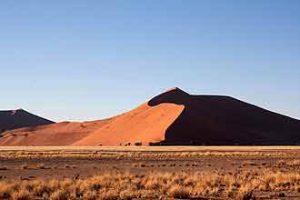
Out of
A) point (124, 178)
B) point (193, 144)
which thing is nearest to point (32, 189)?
point (124, 178)

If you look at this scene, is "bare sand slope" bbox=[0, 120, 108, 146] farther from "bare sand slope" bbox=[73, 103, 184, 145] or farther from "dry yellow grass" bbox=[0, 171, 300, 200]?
"dry yellow grass" bbox=[0, 171, 300, 200]

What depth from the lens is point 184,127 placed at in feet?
429

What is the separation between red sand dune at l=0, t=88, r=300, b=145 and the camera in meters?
130

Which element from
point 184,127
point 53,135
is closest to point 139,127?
point 184,127

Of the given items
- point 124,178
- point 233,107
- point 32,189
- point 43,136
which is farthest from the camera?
point 43,136

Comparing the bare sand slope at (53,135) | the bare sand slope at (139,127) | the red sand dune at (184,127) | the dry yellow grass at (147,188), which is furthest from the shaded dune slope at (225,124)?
the dry yellow grass at (147,188)

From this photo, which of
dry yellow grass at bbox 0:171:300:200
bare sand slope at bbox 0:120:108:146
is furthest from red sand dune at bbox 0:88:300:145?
dry yellow grass at bbox 0:171:300:200

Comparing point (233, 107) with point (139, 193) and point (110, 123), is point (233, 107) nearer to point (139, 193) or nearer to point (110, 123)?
point (110, 123)

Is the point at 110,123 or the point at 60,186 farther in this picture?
the point at 110,123

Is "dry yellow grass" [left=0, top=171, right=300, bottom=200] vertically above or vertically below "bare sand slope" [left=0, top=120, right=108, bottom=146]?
below

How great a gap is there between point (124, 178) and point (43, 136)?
144 m

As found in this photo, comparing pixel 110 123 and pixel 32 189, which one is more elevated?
pixel 110 123

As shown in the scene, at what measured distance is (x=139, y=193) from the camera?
2159cm

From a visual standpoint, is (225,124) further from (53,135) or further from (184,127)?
(53,135)
